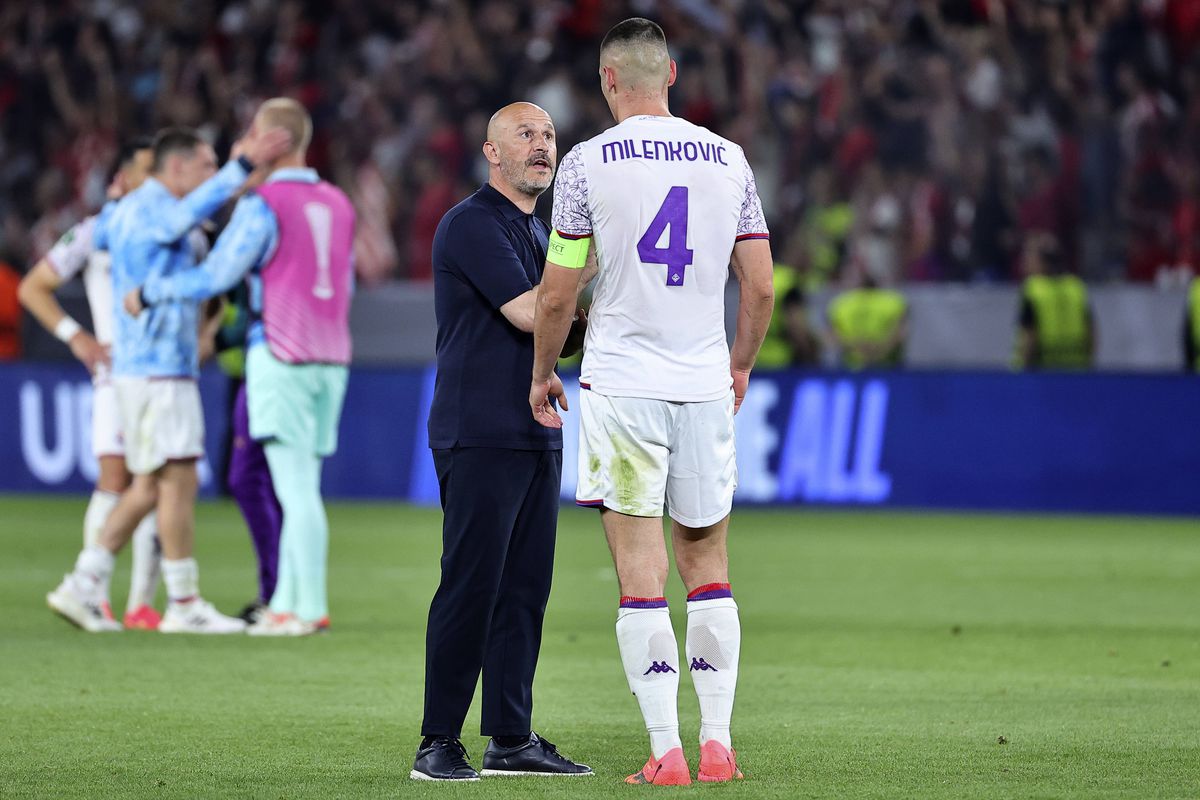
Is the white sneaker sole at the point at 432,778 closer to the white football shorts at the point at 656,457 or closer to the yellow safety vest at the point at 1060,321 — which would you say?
the white football shorts at the point at 656,457

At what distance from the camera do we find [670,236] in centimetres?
619

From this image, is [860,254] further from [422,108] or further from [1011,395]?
[422,108]

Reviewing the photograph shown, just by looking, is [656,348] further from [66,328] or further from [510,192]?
[66,328]

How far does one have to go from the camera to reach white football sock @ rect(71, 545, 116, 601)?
10.4 m

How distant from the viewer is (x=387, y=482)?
18.7 meters

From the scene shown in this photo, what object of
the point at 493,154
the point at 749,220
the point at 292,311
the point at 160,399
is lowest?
the point at 160,399

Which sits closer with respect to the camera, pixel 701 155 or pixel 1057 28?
pixel 701 155

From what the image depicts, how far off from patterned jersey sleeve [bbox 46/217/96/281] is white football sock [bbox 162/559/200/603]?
191 centimetres

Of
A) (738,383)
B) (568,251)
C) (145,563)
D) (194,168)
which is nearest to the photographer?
(568,251)

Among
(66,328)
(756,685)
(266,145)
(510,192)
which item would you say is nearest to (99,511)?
(66,328)

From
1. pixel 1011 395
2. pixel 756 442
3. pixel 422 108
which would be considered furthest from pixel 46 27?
pixel 1011 395

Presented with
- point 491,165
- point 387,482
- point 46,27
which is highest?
point 46,27

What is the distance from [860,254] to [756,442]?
3.32 m

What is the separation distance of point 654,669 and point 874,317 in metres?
13.5
